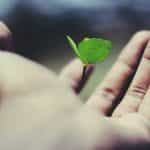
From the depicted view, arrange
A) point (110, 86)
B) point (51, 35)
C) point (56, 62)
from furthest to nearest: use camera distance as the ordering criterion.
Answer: point (51, 35) → point (56, 62) → point (110, 86)

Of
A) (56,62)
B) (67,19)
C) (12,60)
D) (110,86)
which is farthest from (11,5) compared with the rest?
(12,60)

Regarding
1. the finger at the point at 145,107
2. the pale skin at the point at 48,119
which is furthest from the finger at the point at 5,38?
the finger at the point at 145,107

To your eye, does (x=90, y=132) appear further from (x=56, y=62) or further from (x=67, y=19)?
(x=67, y=19)

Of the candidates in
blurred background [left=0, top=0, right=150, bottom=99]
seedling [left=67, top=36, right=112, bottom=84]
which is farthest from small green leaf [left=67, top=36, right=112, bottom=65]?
blurred background [left=0, top=0, right=150, bottom=99]

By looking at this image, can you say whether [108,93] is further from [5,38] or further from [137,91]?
[5,38]

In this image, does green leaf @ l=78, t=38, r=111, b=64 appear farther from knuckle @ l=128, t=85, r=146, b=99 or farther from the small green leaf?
knuckle @ l=128, t=85, r=146, b=99

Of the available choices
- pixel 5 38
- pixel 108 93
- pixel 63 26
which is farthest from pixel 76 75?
pixel 63 26

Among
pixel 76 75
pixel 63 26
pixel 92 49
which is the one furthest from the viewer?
pixel 63 26
